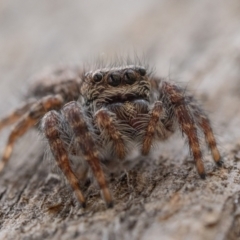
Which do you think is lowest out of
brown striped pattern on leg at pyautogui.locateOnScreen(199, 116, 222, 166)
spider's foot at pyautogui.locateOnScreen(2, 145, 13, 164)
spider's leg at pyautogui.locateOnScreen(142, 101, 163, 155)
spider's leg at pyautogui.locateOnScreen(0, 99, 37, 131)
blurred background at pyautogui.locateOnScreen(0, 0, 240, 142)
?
brown striped pattern on leg at pyautogui.locateOnScreen(199, 116, 222, 166)

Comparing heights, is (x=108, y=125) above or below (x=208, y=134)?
above

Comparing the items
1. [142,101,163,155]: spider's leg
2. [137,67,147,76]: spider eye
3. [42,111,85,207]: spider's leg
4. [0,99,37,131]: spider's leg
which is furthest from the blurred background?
[42,111,85,207]: spider's leg

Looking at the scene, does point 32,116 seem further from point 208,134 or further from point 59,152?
point 208,134

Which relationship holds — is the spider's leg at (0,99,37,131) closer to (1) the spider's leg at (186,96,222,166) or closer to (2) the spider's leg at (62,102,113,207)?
(2) the spider's leg at (62,102,113,207)

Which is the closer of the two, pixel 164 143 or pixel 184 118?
pixel 184 118

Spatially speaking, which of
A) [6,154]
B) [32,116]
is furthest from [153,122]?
[6,154]

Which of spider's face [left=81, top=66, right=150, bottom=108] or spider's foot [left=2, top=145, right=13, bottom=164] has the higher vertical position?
spider's face [left=81, top=66, right=150, bottom=108]

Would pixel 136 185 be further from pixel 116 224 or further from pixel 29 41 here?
pixel 29 41
